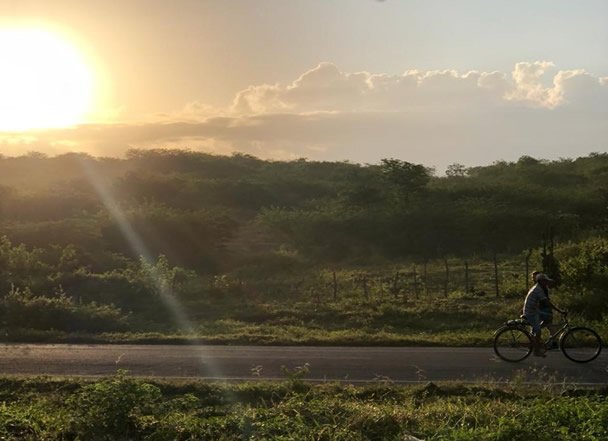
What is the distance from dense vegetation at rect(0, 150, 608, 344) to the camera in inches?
749

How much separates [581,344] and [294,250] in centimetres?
2789

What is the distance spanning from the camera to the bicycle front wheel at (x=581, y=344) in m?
13.4

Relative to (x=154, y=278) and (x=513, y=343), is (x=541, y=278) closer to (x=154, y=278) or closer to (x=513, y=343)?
(x=513, y=343)

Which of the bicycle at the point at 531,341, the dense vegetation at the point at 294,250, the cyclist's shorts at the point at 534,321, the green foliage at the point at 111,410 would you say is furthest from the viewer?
the dense vegetation at the point at 294,250

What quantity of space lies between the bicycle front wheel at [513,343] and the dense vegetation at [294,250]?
2.20m

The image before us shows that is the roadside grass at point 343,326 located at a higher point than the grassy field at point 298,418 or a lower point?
lower

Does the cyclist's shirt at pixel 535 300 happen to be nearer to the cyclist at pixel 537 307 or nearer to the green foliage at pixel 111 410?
the cyclist at pixel 537 307

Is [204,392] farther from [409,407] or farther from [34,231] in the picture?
[34,231]

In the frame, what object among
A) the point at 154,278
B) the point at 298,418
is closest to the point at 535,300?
the point at 298,418

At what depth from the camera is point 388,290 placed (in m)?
25.1

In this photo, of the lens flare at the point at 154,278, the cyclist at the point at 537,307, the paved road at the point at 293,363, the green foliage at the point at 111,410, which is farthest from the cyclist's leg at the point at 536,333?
the green foliage at the point at 111,410

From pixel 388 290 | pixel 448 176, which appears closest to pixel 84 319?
pixel 388 290

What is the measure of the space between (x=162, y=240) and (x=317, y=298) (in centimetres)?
1876

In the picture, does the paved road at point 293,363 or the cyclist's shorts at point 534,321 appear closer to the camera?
the paved road at point 293,363
